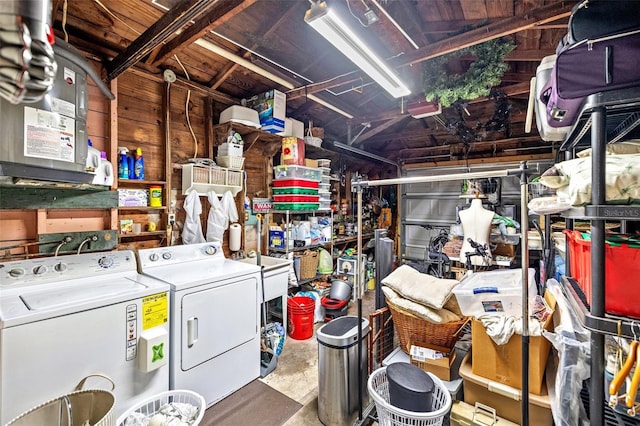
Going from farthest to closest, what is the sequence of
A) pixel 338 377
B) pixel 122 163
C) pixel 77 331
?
pixel 122 163 < pixel 338 377 < pixel 77 331

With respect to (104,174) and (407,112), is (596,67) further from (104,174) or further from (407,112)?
Answer: (407,112)

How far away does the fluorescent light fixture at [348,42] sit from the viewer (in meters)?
1.64

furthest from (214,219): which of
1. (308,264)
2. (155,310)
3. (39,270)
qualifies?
(308,264)

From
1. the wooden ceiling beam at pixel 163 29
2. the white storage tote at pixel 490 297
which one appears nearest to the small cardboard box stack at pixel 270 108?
the wooden ceiling beam at pixel 163 29

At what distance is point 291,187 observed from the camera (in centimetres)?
382

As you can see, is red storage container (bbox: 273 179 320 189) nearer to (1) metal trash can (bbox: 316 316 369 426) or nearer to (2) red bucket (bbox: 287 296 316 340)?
(2) red bucket (bbox: 287 296 316 340)

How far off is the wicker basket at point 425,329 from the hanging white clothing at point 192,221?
2040mm

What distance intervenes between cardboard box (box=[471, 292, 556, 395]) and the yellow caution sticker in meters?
2.01

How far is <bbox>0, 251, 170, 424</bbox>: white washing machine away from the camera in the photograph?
58.1 inches

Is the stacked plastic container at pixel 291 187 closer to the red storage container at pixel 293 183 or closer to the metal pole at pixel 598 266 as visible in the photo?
the red storage container at pixel 293 183

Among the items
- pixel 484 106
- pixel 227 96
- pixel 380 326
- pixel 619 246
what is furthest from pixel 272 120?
pixel 484 106

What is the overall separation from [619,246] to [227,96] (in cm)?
360

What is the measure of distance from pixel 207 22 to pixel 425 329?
2.54 meters

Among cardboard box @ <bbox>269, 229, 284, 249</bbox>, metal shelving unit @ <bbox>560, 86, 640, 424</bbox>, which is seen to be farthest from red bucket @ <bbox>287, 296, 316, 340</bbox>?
metal shelving unit @ <bbox>560, 86, 640, 424</bbox>
